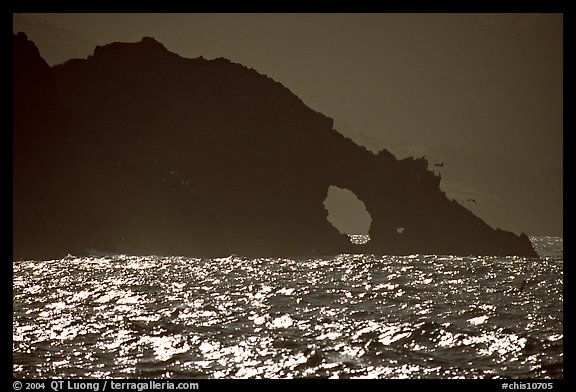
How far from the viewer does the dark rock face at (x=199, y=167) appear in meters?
106

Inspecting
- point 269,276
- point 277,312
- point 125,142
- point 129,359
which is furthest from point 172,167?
point 129,359

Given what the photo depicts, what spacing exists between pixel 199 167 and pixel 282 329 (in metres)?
90.8

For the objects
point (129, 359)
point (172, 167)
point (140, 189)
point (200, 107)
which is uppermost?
point (200, 107)

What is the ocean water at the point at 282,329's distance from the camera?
25.5 metres

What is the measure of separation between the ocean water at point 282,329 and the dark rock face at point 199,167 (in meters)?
50.5

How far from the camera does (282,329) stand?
3281cm

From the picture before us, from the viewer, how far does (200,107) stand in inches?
5138

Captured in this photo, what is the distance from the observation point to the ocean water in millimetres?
25453

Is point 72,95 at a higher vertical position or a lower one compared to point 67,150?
higher

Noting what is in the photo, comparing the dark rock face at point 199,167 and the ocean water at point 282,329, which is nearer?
the ocean water at point 282,329

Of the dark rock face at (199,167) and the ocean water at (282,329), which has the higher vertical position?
the dark rock face at (199,167)

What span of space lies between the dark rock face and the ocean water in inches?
1986
